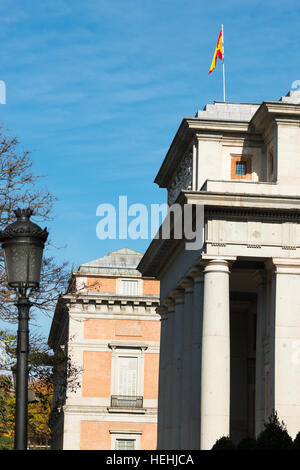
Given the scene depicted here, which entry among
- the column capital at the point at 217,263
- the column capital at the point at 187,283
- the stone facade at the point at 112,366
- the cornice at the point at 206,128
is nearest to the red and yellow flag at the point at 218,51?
the cornice at the point at 206,128

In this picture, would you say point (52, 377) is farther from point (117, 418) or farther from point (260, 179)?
point (117, 418)

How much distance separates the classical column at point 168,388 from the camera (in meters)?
Answer: 48.4

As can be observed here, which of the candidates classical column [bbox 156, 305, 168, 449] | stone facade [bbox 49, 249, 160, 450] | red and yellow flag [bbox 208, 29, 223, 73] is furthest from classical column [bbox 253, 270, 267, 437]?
stone facade [bbox 49, 249, 160, 450]

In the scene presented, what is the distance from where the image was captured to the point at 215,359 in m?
38.3

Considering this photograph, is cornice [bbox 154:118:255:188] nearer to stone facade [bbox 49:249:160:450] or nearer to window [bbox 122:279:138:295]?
stone facade [bbox 49:249:160:450]

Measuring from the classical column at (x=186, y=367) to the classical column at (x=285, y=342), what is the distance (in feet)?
18.0

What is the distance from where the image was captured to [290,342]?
38.2 meters

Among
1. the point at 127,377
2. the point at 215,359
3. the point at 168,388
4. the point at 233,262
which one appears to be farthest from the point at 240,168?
the point at 127,377

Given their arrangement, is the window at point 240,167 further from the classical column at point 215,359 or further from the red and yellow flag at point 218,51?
the classical column at point 215,359

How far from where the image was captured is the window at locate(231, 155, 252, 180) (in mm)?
43531

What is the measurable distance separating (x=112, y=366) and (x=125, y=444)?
19.3 ft

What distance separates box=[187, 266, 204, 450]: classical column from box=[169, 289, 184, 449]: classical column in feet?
14.1
